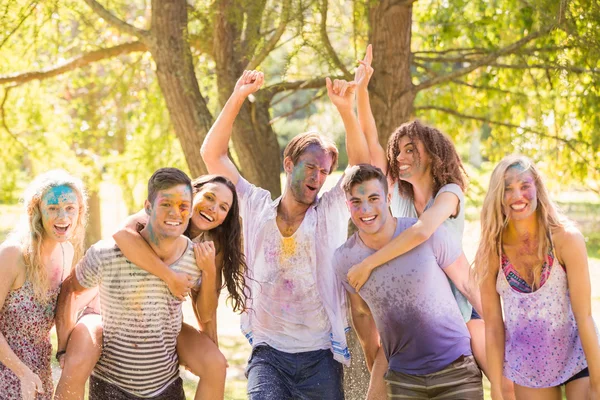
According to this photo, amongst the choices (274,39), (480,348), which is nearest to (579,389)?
(480,348)

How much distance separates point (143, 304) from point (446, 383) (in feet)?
4.55

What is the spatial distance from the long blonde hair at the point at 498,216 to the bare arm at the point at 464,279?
0.13 metres

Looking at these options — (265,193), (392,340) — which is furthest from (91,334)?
(392,340)

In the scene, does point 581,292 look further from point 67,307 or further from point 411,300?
point 67,307

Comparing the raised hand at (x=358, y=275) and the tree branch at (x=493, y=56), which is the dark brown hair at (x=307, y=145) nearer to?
the raised hand at (x=358, y=275)

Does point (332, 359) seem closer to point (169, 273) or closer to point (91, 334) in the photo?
point (169, 273)

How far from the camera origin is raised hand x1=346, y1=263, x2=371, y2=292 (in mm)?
3807

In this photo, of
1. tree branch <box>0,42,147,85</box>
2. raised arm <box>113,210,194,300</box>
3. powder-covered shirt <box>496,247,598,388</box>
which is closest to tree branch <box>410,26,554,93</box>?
tree branch <box>0,42,147,85</box>

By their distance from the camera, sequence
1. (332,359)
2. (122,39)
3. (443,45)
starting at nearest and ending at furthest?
(332,359), (443,45), (122,39)

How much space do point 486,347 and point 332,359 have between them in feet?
2.35

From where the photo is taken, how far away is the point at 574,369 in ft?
11.9

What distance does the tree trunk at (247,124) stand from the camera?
6.66 m

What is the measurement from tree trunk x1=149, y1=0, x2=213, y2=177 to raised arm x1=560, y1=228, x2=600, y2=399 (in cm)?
359

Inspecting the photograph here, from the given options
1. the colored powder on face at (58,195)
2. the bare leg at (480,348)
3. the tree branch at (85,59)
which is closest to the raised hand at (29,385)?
the colored powder on face at (58,195)
